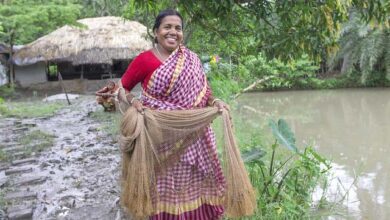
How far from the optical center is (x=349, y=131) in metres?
9.45

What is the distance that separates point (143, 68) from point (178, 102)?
0.87 ft

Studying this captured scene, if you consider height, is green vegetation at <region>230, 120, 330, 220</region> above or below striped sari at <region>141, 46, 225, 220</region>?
below

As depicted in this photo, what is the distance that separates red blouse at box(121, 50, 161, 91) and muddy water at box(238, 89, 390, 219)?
3.20m

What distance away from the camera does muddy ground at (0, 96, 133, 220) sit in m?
3.48

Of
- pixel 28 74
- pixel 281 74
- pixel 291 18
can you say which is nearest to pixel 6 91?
pixel 28 74

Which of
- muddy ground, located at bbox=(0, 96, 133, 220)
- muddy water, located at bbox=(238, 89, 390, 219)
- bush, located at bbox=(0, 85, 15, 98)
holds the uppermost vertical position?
bush, located at bbox=(0, 85, 15, 98)

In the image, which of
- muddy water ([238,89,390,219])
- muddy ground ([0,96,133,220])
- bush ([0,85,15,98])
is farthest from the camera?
bush ([0,85,15,98])

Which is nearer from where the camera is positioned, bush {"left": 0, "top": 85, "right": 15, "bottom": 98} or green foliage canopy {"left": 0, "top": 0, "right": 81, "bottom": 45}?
green foliage canopy {"left": 0, "top": 0, "right": 81, "bottom": 45}

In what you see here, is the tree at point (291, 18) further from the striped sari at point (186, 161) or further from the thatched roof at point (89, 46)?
the thatched roof at point (89, 46)

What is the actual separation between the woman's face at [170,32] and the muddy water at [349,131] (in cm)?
318

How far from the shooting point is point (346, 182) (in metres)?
5.80

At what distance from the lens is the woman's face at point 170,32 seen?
2.28 meters

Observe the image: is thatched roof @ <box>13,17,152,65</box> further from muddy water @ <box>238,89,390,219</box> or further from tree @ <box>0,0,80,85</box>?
muddy water @ <box>238,89,390,219</box>

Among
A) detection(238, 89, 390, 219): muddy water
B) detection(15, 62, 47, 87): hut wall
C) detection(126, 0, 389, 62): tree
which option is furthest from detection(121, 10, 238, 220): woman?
detection(15, 62, 47, 87): hut wall
